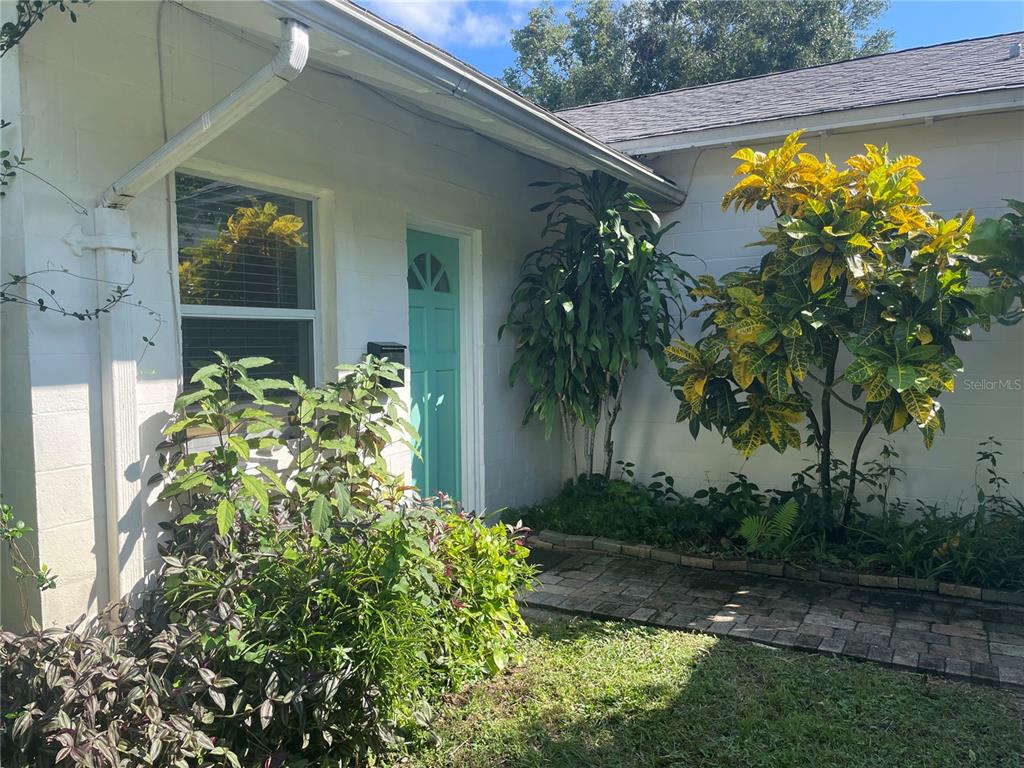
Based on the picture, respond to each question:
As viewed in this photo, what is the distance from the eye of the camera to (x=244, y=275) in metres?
3.70

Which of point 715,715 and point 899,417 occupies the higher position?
point 899,417

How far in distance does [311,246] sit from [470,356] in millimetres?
1706

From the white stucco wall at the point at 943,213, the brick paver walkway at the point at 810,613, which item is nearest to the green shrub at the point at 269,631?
the brick paver walkway at the point at 810,613

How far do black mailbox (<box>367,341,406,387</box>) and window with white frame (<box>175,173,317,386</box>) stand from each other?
1.20 ft

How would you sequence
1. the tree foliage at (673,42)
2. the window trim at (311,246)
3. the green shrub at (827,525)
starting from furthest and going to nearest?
the tree foliage at (673,42)
the green shrub at (827,525)
the window trim at (311,246)

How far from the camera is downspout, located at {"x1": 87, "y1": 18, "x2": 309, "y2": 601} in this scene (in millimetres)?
2895

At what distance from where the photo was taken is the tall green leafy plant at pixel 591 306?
17.8 ft

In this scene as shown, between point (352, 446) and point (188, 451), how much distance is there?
2.36 feet

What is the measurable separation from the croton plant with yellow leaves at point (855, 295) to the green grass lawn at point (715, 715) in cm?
166

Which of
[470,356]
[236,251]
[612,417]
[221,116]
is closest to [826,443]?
[612,417]

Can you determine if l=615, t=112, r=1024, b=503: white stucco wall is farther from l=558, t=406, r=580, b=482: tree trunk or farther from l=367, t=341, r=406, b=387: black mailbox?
l=367, t=341, r=406, b=387: black mailbox

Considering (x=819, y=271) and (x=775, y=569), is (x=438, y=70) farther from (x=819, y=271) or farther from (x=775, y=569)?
(x=775, y=569)

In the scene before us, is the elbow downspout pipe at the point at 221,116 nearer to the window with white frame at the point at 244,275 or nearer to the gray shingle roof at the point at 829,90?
the window with white frame at the point at 244,275

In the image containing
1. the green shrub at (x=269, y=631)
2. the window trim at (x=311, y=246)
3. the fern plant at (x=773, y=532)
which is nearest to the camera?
the green shrub at (x=269, y=631)
